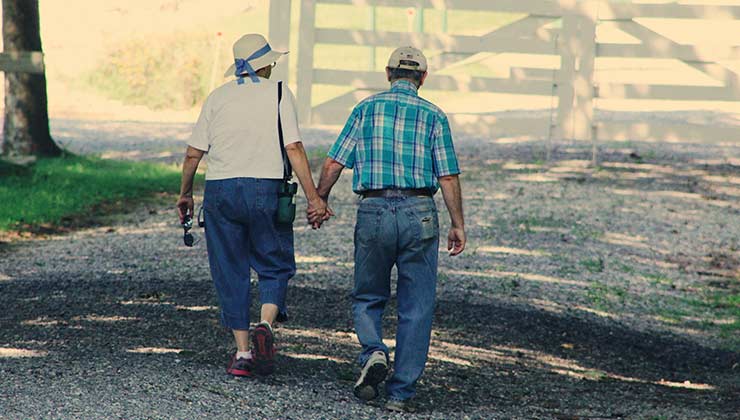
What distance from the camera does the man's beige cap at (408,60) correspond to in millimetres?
6445

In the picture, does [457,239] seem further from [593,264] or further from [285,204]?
[593,264]

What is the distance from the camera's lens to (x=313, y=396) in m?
6.54

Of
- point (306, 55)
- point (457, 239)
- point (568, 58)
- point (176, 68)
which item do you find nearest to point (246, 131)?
point (457, 239)

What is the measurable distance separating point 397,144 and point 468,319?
3.17 metres

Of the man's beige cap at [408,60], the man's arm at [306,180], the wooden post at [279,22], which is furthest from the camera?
the wooden post at [279,22]

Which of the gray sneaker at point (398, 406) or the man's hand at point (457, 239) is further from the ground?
the man's hand at point (457, 239)

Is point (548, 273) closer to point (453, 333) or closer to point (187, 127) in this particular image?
point (453, 333)

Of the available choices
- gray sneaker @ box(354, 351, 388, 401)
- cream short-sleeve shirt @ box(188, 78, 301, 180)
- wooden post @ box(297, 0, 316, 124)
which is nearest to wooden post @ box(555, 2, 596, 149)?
wooden post @ box(297, 0, 316, 124)

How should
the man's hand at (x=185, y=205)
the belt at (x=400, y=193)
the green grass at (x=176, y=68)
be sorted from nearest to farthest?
the belt at (x=400, y=193)
the man's hand at (x=185, y=205)
the green grass at (x=176, y=68)

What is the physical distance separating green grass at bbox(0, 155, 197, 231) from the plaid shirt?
7268mm

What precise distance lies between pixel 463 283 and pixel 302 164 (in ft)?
14.1

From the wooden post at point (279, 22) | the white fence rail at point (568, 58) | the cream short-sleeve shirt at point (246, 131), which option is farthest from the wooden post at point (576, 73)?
the cream short-sleeve shirt at point (246, 131)

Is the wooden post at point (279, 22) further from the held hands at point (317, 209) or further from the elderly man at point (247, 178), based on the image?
the held hands at point (317, 209)

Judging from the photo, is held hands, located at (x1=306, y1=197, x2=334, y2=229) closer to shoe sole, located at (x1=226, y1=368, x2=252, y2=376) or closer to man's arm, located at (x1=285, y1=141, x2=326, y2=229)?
man's arm, located at (x1=285, y1=141, x2=326, y2=229)
